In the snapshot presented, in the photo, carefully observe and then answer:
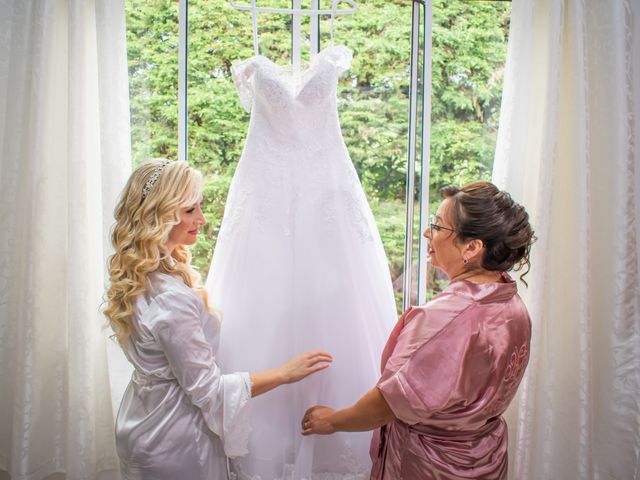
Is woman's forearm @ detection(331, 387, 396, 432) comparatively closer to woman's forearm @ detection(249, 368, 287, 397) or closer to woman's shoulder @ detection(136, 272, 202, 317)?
woman's forearm @ detection(249, 368, 287, 397)

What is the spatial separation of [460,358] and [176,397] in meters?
0.71

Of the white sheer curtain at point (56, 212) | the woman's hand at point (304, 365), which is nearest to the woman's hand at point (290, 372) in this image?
the woman's hand at point (304, 365)

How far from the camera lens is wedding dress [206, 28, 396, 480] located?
1443 millimetres

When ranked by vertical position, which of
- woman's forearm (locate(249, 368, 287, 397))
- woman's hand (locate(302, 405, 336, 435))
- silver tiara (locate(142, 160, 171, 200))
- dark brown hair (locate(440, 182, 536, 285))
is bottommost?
woman's hand (locate(302, 405, 336, 435))

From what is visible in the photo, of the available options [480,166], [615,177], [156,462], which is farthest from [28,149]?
[615,177]

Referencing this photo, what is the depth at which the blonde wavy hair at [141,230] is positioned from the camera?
4.28ft

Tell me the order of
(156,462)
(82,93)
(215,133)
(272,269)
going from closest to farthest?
(156,462) < (272,269) < (82,93) < (215,133)

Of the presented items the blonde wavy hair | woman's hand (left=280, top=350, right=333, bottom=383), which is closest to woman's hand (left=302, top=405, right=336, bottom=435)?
woman's hand (left=280, top=350, right=333, bottom=383)

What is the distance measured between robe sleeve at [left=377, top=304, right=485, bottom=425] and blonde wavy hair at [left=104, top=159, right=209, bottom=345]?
65 centimetres

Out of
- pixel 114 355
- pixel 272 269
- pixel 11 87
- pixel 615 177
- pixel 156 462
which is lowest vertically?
pixel 156 462

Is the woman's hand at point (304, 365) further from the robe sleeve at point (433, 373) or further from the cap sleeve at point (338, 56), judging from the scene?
the cap sleeve at point (338, 56)

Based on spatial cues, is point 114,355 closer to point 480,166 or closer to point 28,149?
point 28,149

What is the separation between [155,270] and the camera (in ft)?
4.45

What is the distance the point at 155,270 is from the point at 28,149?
795 millimetres
